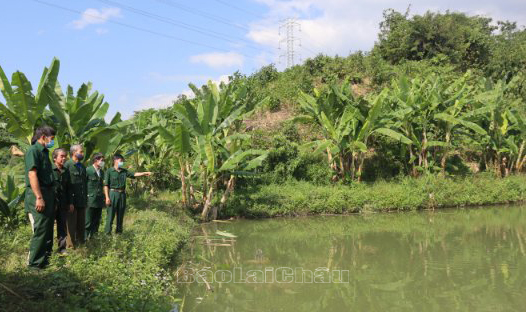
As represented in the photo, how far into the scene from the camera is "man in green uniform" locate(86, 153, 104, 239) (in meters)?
6.15

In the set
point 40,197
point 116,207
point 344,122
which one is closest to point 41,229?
point 40,197

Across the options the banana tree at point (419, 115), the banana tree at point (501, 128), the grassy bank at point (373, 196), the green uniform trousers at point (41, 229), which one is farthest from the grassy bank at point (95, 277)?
the banana tree at point (501, 128)

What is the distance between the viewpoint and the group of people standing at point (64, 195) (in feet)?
14.5

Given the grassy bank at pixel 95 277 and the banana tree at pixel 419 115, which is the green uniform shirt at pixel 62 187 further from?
the banana tree at pixel 419 115

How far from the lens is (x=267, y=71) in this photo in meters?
19.9

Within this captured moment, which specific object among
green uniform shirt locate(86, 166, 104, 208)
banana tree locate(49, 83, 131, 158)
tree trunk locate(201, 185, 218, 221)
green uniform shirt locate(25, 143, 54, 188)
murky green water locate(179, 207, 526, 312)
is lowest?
murky green water locate(179, 207, 526, 312)

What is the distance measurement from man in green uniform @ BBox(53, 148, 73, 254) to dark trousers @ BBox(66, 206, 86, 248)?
3.0 inches

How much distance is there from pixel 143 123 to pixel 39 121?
5.06 meters

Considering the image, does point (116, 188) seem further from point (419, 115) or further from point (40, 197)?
point (419, 115)

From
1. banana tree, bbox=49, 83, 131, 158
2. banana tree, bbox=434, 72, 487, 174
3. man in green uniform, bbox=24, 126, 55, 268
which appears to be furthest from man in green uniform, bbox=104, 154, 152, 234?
banana tree, bbox=434, 72, 487, 174

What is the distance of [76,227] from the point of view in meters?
5.61

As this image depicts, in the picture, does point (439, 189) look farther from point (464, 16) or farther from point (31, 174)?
point (464, 16)

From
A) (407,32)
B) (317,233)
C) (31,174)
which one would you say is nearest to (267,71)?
(407,32)

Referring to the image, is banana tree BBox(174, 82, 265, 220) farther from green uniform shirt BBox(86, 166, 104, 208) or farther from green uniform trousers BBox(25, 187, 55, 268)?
green uniform trousers BBox(25, 187, 55, 268)
